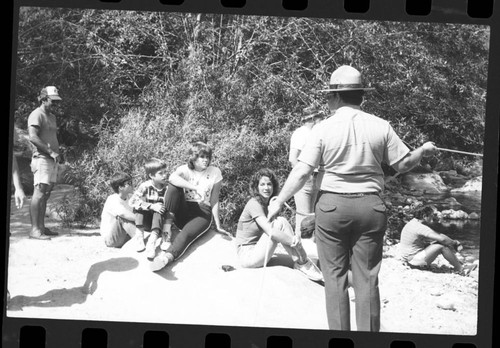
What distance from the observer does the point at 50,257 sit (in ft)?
26.4

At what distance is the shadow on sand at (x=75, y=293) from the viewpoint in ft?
26.1

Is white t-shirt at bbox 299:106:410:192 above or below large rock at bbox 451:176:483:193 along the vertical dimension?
above

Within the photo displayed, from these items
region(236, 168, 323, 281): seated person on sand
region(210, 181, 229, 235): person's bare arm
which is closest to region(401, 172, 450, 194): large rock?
region(236, 168, 323, 281): seated person on sand

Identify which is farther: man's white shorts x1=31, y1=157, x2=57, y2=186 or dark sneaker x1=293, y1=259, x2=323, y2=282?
man's white shorts x1=31, y1=157, x2=57, y2=186

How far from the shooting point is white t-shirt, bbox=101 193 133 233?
8.06 meters

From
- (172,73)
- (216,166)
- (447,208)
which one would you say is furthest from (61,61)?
(447,208)

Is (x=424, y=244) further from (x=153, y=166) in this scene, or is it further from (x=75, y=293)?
(x=75, y=293)

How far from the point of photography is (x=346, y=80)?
7734 mm

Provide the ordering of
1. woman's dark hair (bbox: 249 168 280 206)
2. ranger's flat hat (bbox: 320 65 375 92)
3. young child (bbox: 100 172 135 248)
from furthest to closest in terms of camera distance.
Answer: young child (bbox: 100 172 135 248), woman's dark hair (bbox: 249 168 280 206), ranger's flat hat (bbox: 320 65 375 92)

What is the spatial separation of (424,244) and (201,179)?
190 centimetres

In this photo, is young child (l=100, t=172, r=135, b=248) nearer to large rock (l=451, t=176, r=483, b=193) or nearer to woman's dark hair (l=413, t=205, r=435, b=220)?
woman's dark hair (l=413, t=205, r=435, b=220)

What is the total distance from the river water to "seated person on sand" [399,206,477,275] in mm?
57

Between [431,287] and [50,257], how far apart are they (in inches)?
122

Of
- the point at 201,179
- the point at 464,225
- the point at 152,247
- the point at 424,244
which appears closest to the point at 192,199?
the point at 201,179
